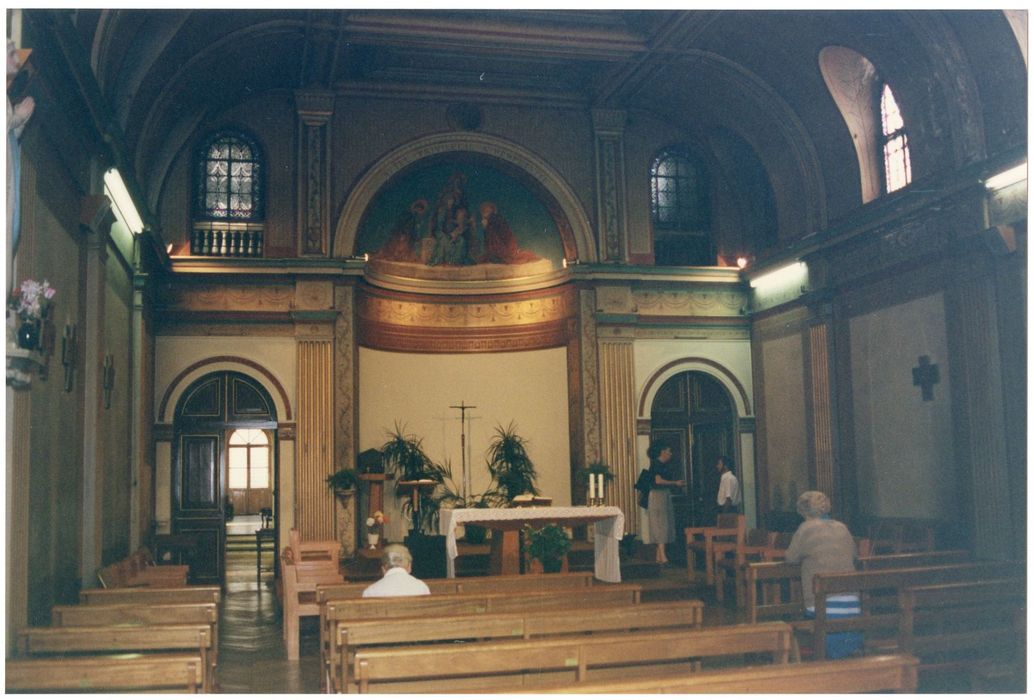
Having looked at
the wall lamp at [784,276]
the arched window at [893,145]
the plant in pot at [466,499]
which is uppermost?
the arched window at [893,145]

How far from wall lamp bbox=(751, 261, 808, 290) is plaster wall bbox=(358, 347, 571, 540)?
335 cm

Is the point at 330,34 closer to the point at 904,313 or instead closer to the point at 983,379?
the point at 904,313

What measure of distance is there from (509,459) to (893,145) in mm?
7427

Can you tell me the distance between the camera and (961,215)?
12047 mm

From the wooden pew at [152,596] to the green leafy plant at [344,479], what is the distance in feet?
23.1

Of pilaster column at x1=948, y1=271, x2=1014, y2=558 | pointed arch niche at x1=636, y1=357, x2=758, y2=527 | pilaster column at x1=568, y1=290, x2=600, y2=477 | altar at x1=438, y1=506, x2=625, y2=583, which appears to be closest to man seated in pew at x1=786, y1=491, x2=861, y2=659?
pilaster column at x1=948, y1=271, x2=1014, y2=558

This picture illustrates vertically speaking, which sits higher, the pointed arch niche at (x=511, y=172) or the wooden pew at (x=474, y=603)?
the pointed arch niche at (x=511, y=172)

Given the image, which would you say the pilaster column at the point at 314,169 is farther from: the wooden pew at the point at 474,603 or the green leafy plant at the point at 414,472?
the wooden pew at the point at 474,603

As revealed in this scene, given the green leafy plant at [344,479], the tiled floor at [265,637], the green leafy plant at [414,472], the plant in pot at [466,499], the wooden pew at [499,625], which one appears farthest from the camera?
the plant in pot at [466,499]

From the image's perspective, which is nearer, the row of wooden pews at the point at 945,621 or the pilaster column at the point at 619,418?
the row of wooden pews at the point at 945,621

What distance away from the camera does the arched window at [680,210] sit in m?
17.7

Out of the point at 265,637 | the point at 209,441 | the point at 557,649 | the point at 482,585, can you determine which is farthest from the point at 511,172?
the point at 557,649

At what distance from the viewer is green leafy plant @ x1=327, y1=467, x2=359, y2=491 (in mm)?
15219

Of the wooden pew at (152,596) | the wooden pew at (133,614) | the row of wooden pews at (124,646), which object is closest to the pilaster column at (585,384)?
the wooden pew at (152,596)
